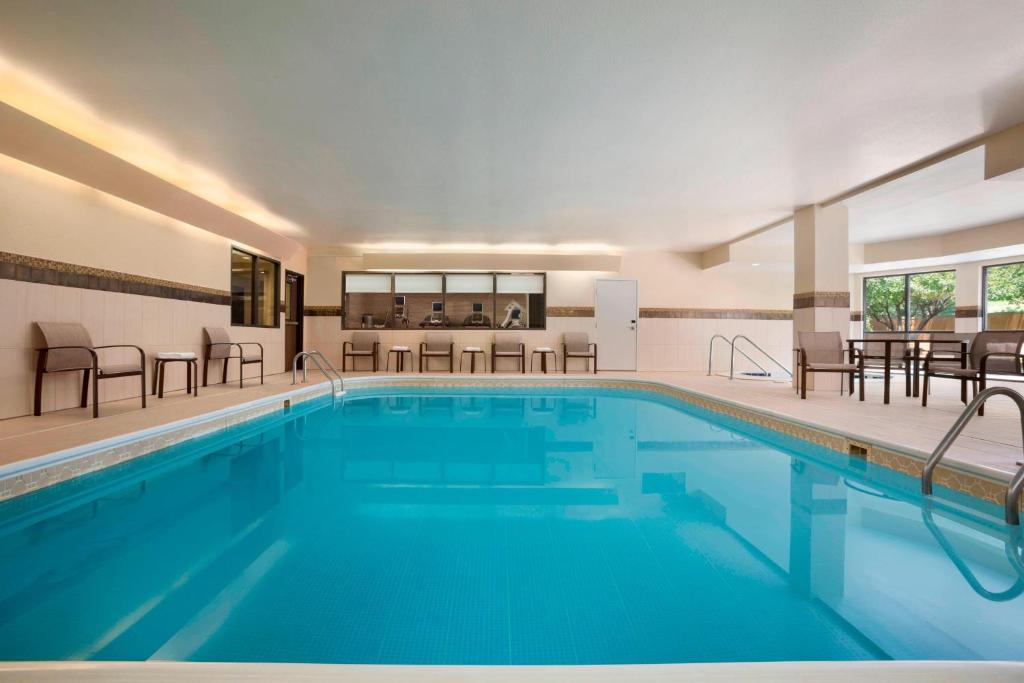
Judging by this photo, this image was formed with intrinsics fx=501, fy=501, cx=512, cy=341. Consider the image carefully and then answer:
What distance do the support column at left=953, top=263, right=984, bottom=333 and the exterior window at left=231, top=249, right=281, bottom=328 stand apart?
12.9 metres

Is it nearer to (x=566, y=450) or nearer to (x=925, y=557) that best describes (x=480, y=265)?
(x=566, y=450)

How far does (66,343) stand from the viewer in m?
4.59

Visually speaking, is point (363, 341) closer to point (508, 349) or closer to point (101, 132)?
point (508, 349)

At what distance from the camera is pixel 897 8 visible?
2.77m

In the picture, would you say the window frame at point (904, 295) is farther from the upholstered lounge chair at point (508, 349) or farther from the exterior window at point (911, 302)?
the upholstered lounge chair at point (508, 349)

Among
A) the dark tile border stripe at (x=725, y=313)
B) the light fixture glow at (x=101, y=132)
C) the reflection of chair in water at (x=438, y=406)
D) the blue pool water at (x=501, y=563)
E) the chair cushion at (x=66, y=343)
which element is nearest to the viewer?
the blue pool water at (x=501, y=563)

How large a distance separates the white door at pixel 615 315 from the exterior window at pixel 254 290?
21.0 feet

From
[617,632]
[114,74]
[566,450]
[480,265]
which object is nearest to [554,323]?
[480,265]

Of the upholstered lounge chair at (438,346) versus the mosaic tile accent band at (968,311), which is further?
the upholstered lounge chair at (438,346)

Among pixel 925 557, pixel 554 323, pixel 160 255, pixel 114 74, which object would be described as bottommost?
pixel 925 557

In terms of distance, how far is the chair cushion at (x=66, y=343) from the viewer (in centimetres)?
441

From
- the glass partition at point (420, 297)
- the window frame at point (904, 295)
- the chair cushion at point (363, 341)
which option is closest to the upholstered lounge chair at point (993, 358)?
the window frame at point (904, 295)

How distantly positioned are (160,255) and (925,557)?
24.9 ft

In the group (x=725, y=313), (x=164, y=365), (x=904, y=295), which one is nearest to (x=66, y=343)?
(x=164, y=365)
